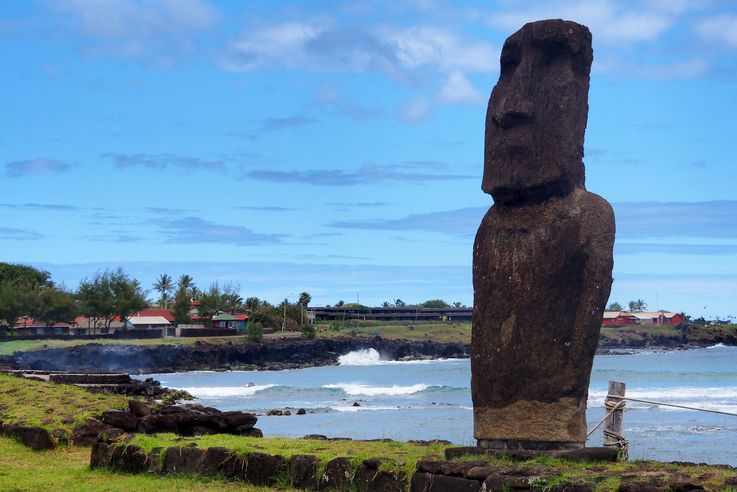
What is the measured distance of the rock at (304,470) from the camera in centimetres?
963

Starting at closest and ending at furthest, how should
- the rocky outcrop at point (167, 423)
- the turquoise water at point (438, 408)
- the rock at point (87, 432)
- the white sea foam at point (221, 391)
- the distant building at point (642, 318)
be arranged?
the rocky outcrop at point (167, 423) → the rock at point (87, 432) → the turquoise water at point (438, 408) → the white sea foam at point (221, 391) → the distant building at point (642, 318)

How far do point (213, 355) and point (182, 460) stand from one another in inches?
2852

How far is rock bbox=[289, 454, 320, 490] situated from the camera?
9.63 meters

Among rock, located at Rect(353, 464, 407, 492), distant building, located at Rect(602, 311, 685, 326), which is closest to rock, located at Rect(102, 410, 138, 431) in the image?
rock, located at Rect(353, 464, 407, 492)

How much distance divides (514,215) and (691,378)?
5139 cm

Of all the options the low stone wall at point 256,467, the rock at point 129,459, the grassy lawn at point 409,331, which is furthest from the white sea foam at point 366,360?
the low stone wall at point 256,467

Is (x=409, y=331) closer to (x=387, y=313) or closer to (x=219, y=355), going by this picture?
(x=387, y=313)

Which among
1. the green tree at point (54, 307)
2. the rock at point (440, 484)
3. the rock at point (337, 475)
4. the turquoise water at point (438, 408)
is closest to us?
the rock at point (440, 484)

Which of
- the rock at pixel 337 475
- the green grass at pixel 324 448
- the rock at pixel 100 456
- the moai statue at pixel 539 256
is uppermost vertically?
the moai statue at pixel 539 256

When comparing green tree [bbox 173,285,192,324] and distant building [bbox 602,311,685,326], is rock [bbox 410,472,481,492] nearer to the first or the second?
green tree [bbox 173,285,192,324]

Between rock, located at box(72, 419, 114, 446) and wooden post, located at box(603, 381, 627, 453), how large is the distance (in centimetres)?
678

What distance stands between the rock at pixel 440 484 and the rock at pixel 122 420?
5815 millimetres

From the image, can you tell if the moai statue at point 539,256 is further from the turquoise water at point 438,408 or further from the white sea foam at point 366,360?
the white sea foam at point 366,360

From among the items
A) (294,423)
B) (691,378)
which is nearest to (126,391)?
(294,423)
